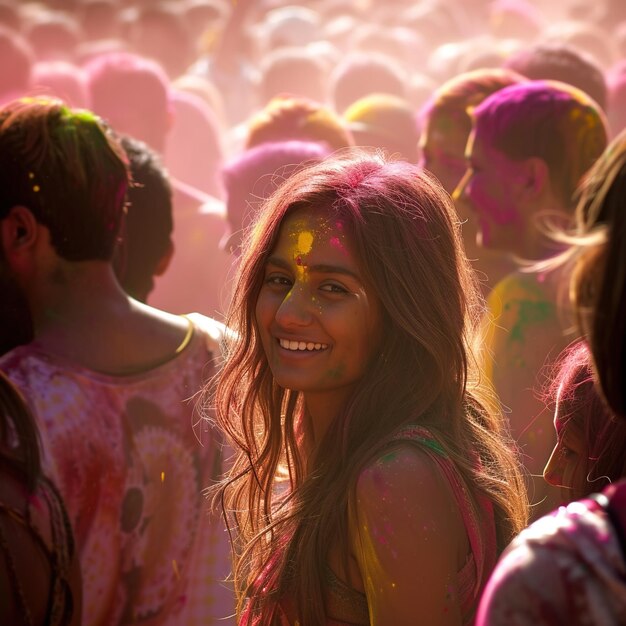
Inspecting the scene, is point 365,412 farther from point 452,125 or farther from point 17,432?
point 452,125

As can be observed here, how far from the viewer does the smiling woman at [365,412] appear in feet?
5.70

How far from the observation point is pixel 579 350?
2010 mm

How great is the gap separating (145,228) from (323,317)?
133 cm

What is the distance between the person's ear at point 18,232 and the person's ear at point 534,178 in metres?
2.06

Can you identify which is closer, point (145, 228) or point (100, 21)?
point (145, 228)

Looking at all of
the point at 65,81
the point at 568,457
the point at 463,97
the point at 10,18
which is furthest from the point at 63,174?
the point at 10,18

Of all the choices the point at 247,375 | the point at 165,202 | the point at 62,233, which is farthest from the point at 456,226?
the point at 165,202

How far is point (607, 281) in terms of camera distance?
3.61 ft

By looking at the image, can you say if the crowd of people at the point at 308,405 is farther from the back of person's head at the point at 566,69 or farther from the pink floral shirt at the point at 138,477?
the back of person's head at the point at 566,69

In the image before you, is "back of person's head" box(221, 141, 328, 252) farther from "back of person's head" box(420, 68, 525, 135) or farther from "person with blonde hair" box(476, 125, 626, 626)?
"person with blonde hair" box(476, 125, 626, 626)

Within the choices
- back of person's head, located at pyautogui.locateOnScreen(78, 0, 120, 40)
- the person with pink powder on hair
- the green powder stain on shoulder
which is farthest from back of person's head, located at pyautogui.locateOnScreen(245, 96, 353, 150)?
back of person's head, located at pyautogui.locateOnScreen(78, 0, 120, 40)

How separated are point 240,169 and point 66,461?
237 centimetres

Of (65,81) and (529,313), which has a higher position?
(65,81)

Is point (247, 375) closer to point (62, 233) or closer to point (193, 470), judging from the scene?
point (193, 470)
